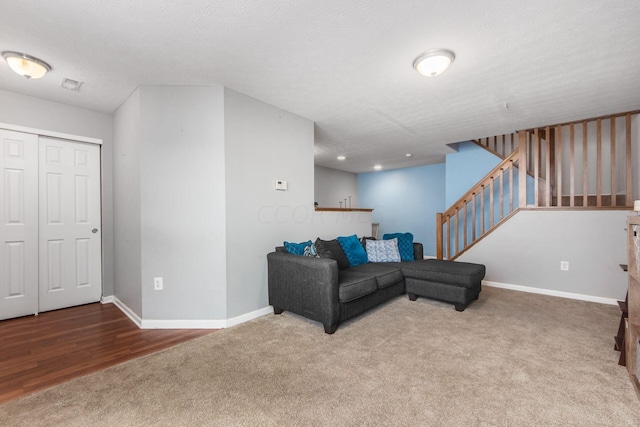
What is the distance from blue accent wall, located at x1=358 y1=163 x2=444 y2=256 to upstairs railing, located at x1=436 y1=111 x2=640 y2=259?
143 cm

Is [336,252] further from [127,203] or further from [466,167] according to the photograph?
[466,167]

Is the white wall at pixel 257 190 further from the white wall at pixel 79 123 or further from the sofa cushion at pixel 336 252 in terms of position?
the white wall at pixel 79 123

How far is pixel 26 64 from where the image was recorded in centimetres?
219

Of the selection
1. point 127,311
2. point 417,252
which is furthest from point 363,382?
point 127,311

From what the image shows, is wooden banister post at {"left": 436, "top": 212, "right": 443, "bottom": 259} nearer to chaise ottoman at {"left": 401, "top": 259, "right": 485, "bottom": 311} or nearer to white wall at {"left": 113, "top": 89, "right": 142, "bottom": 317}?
chaise ottoman at {"left": 401, "top": 259, "right": 485, "bottom": 311}

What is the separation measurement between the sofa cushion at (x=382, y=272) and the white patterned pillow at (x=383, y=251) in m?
0.31

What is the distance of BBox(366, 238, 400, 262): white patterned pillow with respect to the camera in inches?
150

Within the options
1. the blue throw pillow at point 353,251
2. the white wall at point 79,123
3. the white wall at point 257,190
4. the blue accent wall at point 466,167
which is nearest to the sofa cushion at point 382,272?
the blue throw pillow at point 353,251

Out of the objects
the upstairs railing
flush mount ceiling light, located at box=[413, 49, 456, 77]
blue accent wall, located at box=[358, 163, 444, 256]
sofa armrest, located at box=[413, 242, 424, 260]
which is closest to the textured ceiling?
flush mount ceiling light, located at box=[413, 49, 456, 77]

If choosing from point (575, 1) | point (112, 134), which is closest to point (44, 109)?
point (112, 134)

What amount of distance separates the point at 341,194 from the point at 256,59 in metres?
5.51

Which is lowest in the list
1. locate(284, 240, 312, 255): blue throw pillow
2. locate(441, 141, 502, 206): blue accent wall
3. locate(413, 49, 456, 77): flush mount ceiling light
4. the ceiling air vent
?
locate(284, 240, 312, 255): blue throw pillow

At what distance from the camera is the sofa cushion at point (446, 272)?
3.02 meters

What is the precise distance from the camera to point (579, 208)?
3.59 metres
